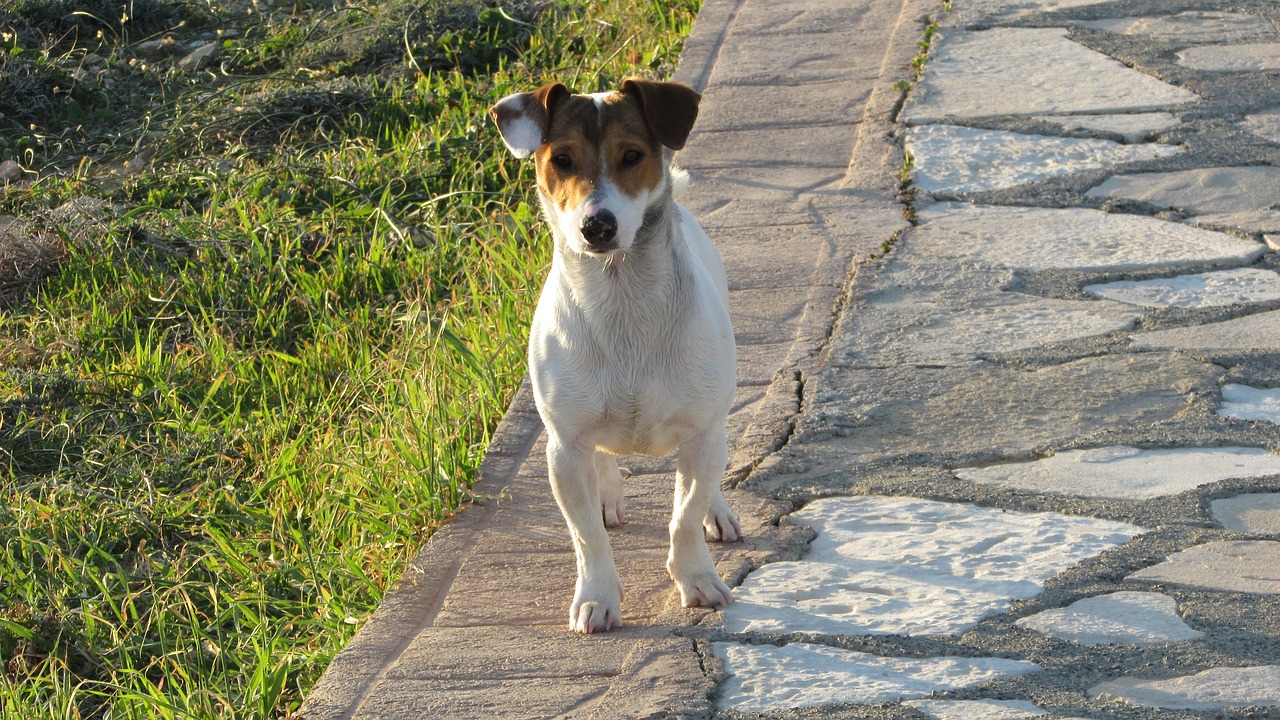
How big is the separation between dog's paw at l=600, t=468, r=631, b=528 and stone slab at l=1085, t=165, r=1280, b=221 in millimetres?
2373

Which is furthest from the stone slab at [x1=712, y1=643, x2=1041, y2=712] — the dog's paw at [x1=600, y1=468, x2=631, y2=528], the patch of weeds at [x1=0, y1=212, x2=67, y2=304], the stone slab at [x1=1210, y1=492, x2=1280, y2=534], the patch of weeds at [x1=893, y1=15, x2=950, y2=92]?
the patch of weeds at [x1=0, y1=212, x2=67, y2=304]

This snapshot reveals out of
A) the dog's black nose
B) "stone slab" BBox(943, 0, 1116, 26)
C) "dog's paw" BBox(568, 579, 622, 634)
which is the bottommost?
"dog's paw" BBox(568, 579, 622, 634)

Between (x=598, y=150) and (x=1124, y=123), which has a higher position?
(x=598, y=150)

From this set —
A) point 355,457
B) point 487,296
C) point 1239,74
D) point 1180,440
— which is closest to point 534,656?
point 355,457

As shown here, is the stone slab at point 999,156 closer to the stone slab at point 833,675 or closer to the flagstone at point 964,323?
the flagstone at point 964,323

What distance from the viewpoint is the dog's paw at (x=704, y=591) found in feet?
10.5

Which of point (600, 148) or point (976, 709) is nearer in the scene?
point (976, 709)

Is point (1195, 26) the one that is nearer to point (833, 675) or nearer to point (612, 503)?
point (612, 503)

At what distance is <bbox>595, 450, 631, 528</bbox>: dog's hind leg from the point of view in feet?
11.9

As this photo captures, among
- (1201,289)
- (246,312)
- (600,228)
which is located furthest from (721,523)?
(246,312)

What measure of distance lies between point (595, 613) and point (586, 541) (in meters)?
0.15

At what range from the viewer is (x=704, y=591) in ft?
10.5

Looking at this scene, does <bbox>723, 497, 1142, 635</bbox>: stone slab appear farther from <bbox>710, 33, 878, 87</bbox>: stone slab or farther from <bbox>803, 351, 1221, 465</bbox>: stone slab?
<bbox>710, 33, 878, 87</bbox>: stone slab

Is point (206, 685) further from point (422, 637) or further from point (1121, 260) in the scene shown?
point (1121, 260)
